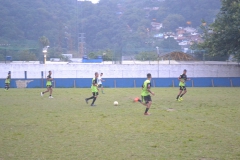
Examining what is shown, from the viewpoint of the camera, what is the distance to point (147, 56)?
5566 cm

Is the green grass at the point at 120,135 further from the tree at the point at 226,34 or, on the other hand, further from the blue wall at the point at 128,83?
the tree at the point at 226,34

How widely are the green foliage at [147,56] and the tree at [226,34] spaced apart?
9044 mm

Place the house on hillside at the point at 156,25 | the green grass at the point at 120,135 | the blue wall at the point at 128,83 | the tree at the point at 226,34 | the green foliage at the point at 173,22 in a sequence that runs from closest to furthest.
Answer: the green grass at the point at 120,135
the tree at the point at 226,34
the blue wall at the point at 128,83
the house on hillside at the point at 156,25
the green foliage at the point at 173,22

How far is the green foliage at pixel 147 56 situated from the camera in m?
55.2

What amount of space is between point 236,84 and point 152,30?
54.1 metres

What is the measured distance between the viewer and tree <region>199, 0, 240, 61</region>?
1740 inches

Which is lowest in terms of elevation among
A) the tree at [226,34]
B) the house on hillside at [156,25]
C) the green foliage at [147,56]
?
the green foliage at [147,56]

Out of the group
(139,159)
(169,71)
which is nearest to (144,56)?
(169,71)

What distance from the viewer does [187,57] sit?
55656 millimetres

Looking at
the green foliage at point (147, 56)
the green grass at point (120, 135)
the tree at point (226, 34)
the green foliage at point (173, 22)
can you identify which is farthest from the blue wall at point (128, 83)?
the green foliage at point (173, 22)

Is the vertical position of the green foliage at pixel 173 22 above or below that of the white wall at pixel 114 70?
above

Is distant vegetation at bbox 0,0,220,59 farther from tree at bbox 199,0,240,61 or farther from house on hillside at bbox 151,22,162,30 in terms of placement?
tree at bbox 199,0,240,61

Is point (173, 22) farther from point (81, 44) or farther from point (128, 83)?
point (128, 83)

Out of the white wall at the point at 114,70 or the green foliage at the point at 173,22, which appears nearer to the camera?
the white wall at the point at 114,70
